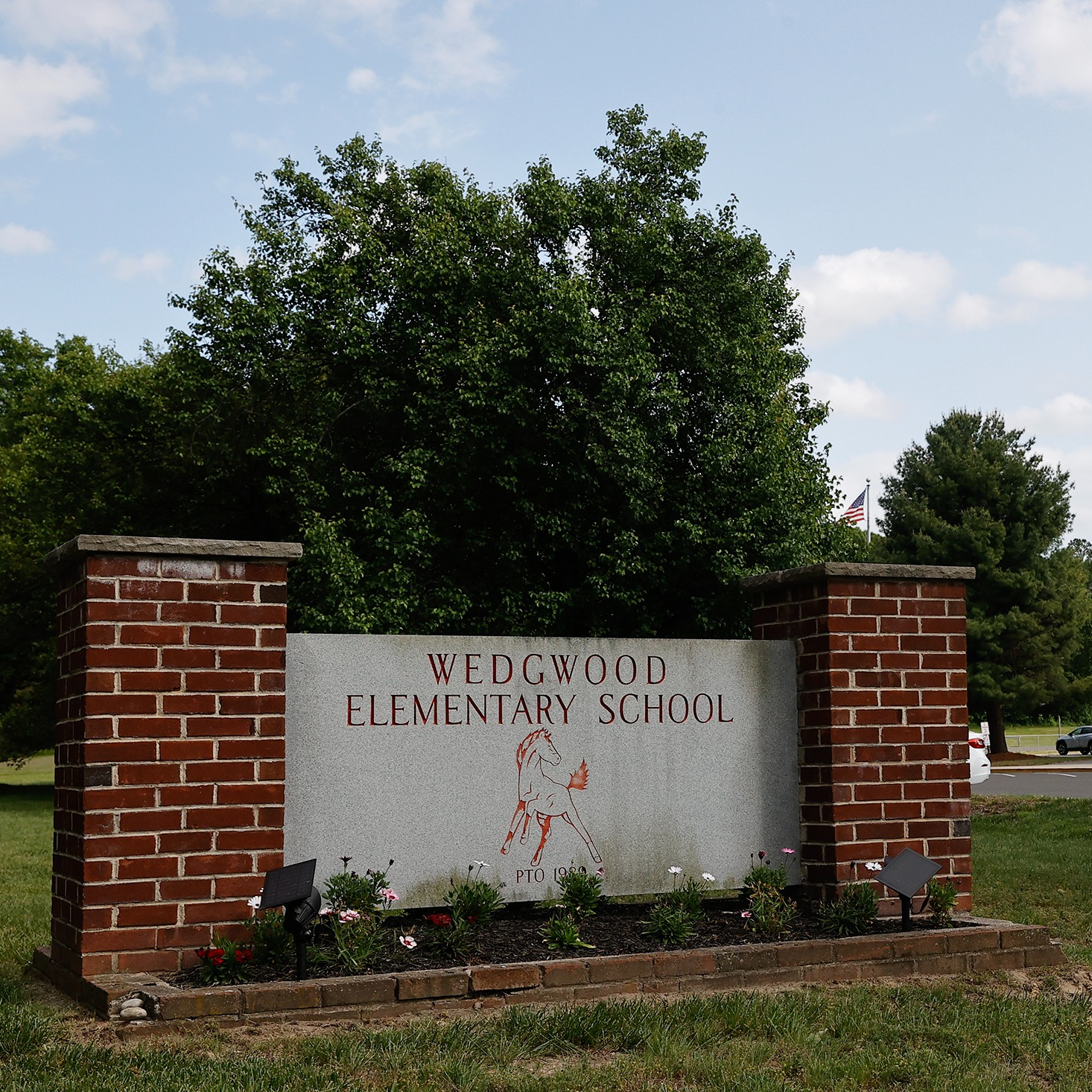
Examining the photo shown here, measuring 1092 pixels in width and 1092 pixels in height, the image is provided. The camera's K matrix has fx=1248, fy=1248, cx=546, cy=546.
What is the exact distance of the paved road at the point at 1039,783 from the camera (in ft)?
80.7

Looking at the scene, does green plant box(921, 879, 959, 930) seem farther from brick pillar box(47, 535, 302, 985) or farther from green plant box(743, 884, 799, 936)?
brick pillar box(47, 535, 302, 985)

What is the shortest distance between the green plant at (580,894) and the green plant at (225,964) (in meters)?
1.61

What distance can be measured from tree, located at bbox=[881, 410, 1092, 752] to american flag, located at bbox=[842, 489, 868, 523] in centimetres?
1020

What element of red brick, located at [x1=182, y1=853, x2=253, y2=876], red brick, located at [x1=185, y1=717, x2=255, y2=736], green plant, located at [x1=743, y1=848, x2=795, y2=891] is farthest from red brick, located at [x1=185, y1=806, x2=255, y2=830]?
green plant, located at [x1=743, y1=848, x2=795, y2=891]

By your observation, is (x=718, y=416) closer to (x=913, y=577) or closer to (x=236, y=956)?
(x=913, y=577)

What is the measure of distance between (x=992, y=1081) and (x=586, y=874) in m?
2.37

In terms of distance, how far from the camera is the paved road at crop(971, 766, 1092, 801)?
24594mm

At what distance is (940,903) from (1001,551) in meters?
37.2

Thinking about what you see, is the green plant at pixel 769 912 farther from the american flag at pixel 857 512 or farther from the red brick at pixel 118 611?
the american flag at pixel 857 512

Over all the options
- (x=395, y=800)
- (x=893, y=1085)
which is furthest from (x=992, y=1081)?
(x=395, y=800)

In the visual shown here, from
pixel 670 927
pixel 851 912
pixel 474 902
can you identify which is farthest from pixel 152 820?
pixel 851 912

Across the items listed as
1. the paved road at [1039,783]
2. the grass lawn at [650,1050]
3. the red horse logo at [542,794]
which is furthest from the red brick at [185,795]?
the paved road at [1039,783]

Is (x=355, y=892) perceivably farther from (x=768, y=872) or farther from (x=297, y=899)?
(x=768, y=872)

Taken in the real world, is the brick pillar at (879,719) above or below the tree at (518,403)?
below
